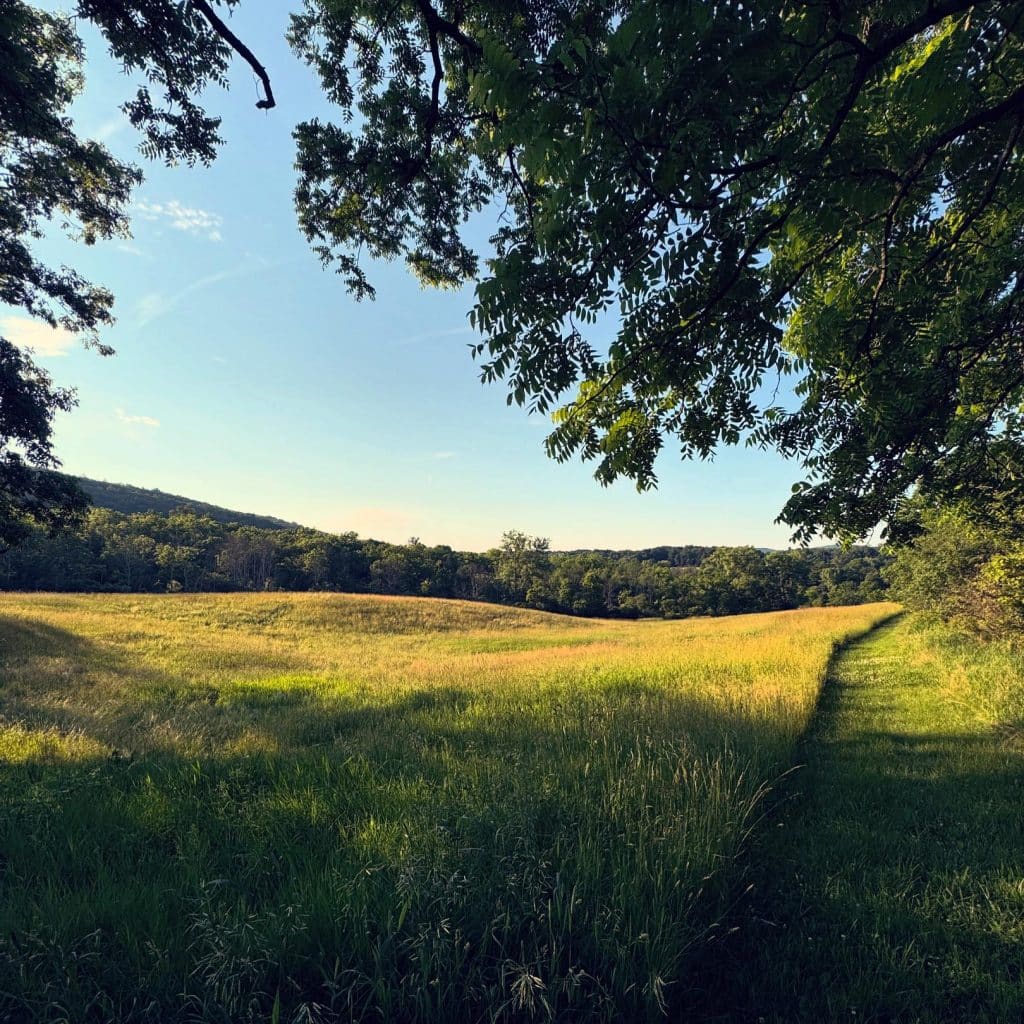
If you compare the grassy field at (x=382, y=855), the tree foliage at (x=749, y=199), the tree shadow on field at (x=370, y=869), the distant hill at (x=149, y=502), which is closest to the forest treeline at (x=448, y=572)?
the distant hill at (x=149, y=502)

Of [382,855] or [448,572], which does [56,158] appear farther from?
[448,572]

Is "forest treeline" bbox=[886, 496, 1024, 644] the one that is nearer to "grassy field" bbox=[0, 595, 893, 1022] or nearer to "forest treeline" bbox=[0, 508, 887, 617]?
"grassy field" bbox=[0, 595, 893, 1022]

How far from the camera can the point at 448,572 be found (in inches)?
3492

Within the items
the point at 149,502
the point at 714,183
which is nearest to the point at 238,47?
the point at 714,183

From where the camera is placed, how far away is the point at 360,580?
81.8 metres

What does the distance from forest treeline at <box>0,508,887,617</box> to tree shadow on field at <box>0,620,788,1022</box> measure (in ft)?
241

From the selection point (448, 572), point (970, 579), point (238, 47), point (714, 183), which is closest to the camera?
point (714, 183)

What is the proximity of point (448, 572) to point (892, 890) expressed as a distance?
86951mm

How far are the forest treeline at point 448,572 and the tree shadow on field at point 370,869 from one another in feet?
241

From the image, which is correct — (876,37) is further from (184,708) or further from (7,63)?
(184,708)

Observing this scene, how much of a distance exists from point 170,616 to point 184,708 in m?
26.2

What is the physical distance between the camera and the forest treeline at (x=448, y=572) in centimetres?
6788

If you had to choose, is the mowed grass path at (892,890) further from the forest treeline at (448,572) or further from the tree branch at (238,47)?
the forest treeline at (448,572)

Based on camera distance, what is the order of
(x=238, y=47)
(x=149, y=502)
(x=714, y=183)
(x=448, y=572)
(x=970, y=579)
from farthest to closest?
(x=149, y=502)
(x=448, y=572)
(x=970, y=579)
(x=238, y=47)
(x=714, y=183)
